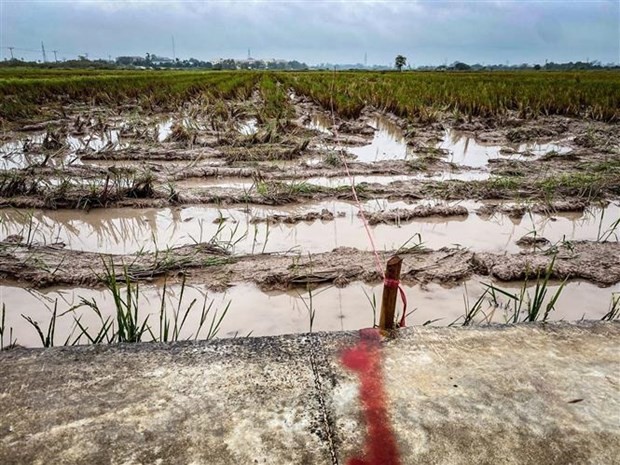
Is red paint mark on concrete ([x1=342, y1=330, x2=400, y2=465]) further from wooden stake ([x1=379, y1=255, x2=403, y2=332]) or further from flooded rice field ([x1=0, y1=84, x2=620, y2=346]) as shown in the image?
flooded rice field ([x1=0, y1=84, x2=620, y2=346])

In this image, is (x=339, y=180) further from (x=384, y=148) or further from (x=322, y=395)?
(x=322, y=395)

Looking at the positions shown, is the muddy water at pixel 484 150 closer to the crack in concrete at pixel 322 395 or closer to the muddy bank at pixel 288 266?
the muddy bank at pixel 288 266

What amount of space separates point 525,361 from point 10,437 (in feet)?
6.06

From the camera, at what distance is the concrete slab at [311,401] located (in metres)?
1.32

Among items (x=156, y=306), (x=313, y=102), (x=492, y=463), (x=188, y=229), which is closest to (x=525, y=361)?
(x=492, y=463)

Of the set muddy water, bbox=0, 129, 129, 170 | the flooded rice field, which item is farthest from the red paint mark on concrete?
muddy water, bbox=0, 129, 129, 170

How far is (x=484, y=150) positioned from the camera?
8.23 metres

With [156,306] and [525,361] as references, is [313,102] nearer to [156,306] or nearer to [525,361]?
[156,306]

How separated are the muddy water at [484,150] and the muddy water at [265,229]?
8.60 feet

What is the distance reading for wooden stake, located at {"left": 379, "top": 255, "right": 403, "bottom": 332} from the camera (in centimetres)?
185

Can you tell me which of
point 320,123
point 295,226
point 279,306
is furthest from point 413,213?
point 320,123

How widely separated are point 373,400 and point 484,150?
7.71 metres

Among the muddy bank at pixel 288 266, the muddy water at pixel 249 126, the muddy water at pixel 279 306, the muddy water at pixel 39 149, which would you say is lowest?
the muddy water at pixel 279 306

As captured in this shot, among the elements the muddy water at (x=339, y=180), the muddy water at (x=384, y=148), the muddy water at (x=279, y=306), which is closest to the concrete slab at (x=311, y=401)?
the muddy water at (x=279, y=306)
